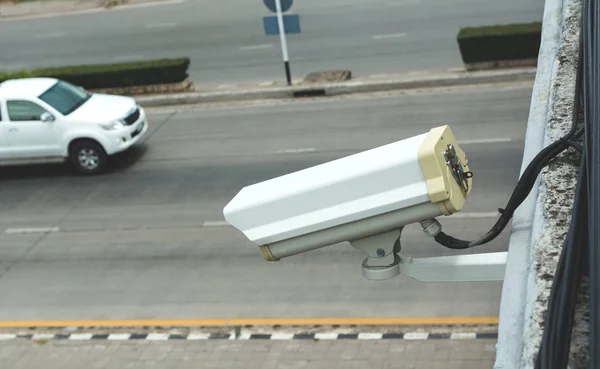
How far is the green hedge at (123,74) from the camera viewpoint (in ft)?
67.9

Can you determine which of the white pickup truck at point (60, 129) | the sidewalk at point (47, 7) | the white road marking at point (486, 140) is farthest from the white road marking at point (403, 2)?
the white road marking at point (486, 140)

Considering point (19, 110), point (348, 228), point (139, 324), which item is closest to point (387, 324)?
point (139, 324)

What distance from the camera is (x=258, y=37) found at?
25234 mm

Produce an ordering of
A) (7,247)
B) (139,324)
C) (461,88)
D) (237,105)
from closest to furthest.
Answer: (139,324) < (7,247) < (461,88) < (237,105)

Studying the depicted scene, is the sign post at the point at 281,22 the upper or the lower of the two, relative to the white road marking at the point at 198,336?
upper

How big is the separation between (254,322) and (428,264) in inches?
247

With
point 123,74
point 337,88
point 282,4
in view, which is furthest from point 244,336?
point 123,74

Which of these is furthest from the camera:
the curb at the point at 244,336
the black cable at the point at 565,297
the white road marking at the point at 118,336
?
the white road marking at the point at 118,336

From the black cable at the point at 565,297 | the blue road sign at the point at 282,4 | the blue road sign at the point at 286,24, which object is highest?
the black cable at the point at 565,297

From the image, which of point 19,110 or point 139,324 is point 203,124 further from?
point 139,324

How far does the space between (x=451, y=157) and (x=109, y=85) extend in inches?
708

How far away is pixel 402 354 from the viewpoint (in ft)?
30.1

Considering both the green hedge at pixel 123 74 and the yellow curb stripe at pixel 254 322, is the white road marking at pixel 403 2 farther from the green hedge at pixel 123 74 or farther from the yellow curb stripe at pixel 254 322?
the yellow curb stripe at pixel 254 322

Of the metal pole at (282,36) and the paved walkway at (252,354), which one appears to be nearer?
the paved walkway at (252,354)
